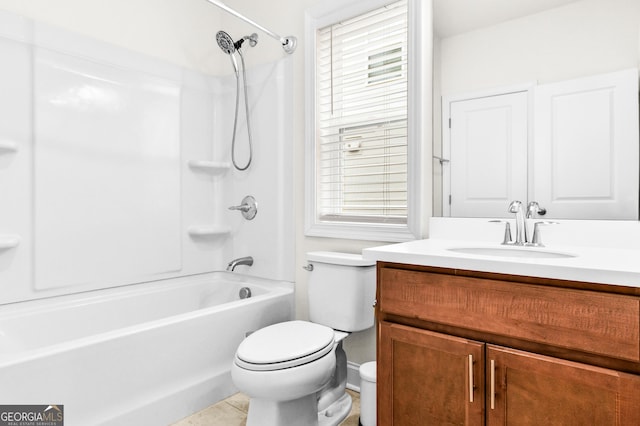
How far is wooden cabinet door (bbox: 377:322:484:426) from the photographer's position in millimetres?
1169

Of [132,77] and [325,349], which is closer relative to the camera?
[325,349]

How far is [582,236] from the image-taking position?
1.45 meters

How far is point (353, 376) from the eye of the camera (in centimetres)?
209

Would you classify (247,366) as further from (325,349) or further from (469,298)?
(469,298)

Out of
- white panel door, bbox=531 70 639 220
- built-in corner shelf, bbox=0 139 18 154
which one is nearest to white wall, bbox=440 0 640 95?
white panel door, bbox=531 70 639 220

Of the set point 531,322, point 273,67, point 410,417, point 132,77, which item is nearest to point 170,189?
point 132,77

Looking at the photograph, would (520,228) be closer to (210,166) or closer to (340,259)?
(340,259)

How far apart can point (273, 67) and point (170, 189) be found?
1018 millimetres

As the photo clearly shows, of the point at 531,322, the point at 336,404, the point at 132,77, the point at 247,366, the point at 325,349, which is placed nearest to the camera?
the point at 531,322

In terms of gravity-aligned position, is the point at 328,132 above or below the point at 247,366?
above

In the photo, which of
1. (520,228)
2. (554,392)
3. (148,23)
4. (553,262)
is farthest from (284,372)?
(148,23)

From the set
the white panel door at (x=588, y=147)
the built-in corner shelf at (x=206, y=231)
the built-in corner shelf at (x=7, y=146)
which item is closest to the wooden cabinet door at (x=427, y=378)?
the white panel door at (x=588, y=147)

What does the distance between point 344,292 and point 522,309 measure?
89cm

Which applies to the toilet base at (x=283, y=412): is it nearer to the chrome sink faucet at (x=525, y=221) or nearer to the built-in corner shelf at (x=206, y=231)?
the chrome sink faucet at (x=525, y=221)
